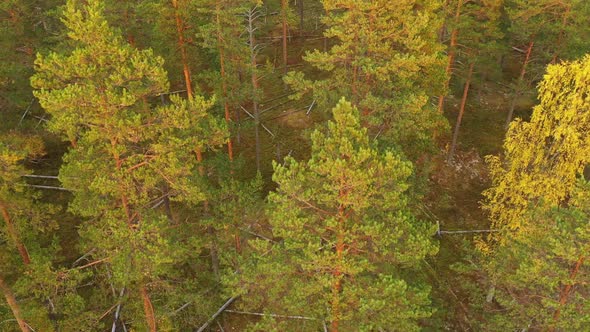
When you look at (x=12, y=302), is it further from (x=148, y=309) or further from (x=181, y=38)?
(x=181, y=38)

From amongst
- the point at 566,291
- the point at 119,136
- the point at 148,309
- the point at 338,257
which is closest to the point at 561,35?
the point at 566,291

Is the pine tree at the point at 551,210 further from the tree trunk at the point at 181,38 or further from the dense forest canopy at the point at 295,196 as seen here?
the tree trunk at the point at 181,38

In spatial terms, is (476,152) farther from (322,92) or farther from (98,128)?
(98,128)

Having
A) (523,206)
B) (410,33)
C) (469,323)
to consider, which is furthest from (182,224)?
(469,323)

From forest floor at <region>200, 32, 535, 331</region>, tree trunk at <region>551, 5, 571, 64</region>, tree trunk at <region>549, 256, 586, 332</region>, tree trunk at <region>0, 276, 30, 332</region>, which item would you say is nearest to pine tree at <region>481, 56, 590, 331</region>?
tree trunk at <region>549, 256, 586, 332</region>

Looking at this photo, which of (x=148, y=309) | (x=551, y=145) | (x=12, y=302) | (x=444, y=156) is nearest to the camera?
(x=551, y=145)

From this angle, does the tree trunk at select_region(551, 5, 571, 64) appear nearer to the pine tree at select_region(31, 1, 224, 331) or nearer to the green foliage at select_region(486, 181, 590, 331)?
the green foliage at select_region(486, 181, 590, 331)
